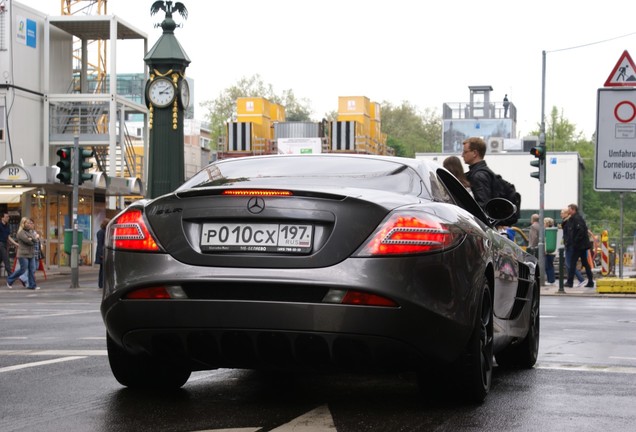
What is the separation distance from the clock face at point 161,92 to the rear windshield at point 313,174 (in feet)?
82.2

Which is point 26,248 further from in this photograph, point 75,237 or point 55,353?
point 55,353

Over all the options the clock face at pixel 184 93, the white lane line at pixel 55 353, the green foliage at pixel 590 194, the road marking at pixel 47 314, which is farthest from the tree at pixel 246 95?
the white lane line at pixel 55 353

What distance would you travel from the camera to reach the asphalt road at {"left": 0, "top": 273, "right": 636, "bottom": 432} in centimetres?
539

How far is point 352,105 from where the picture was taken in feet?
264

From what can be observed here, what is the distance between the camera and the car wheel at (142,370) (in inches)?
253

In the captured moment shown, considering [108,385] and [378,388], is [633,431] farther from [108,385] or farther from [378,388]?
[108,385]

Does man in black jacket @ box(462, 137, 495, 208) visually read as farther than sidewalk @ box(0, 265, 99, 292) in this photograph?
No

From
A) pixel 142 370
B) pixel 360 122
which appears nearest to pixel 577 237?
pixel 142 370

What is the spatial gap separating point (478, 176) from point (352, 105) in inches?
2740

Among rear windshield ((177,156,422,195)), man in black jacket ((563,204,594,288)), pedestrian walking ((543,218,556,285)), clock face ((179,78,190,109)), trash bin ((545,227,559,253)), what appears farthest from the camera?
clock face ((179,78,190,109))

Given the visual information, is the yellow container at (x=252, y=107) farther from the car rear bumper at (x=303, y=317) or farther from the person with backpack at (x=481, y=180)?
the car rear bumper at (x=303, y=317)

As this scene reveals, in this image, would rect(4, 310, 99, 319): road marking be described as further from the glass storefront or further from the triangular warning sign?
the glass storefront

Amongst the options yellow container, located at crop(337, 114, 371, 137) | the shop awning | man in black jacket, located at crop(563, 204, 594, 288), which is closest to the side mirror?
man in black jacket, located at crop(563, 204, 594, 288)

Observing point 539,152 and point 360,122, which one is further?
point 360,122
